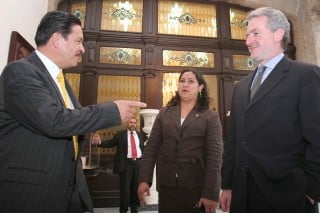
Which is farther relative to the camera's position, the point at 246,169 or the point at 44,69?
the point at 246,169

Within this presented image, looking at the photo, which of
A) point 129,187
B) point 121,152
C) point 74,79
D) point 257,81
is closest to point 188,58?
point 74,79

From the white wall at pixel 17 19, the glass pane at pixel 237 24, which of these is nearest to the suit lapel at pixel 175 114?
the white wall at pixel 17 19

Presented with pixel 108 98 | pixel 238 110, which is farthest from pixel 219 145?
pixel 108 98

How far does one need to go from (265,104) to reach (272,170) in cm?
33

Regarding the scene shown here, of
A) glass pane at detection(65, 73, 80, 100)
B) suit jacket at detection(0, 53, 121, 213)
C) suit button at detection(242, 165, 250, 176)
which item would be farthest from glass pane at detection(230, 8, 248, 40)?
suit jacket at detection(0, 53, 121, 213)

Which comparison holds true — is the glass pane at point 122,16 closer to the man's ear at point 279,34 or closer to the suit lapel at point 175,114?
the suit lapel at point 175,114

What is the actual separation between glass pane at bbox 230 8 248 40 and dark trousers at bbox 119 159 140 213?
164 inches

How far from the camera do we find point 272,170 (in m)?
1.28

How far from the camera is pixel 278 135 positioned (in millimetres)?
1320

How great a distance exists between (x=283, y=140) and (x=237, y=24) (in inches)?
236

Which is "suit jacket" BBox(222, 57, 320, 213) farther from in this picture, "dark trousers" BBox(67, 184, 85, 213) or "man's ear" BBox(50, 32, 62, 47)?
"man's ear" BBox(50, 32, 62, 47)

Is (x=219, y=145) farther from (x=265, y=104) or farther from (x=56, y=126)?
(x=56, y=126)

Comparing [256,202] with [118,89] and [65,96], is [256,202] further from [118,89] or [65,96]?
[118,89]

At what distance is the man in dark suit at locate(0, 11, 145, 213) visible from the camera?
108cm
